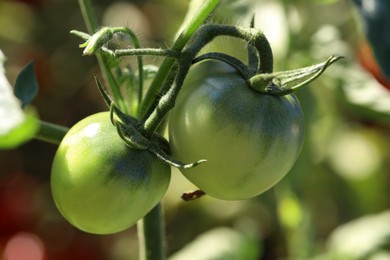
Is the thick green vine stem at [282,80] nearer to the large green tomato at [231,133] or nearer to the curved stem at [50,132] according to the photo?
the large green tomato at [231,133]

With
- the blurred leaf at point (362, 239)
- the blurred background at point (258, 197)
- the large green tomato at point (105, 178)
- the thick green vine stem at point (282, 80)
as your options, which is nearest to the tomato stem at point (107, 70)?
the large green tomato at point (105, 178)

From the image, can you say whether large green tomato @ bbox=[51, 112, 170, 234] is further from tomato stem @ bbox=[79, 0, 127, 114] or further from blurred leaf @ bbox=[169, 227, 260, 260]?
blurred leaf @ bbox=[169, 227, 260, 260]

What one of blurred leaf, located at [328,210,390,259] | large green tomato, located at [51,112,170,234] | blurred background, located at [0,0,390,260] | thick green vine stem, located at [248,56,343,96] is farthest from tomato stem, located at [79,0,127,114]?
blurred leaf, located at [328,210,390,259]

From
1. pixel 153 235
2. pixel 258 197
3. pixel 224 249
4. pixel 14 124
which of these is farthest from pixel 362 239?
pixel 14 124

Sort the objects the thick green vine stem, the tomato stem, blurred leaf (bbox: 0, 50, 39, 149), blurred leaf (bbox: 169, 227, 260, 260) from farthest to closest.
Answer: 1. blurred leaf (bbox: 169, 227, 260, 260)
2. the tomato stem
3. the thick green vine stem
4. blurred leaf (bbox: 0, 50, 39, 149)

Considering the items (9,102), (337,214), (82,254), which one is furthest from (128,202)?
(337,214)

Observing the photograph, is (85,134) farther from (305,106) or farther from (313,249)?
(313,249)
